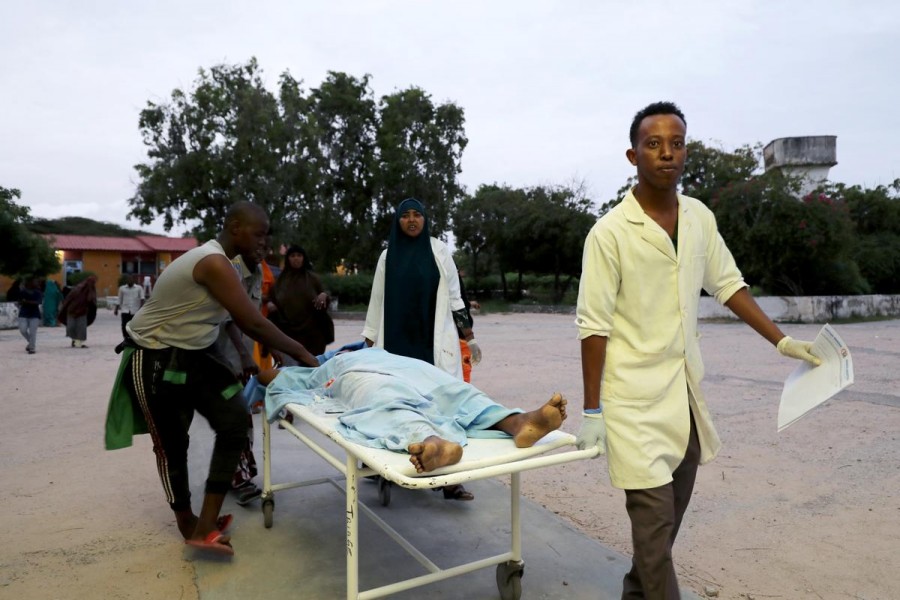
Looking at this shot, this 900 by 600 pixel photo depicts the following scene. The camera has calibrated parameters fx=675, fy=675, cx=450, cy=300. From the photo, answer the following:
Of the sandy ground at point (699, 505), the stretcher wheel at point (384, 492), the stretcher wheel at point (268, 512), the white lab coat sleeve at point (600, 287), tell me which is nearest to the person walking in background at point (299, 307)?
the sandy ground at point (699, 505)

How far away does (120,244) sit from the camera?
4825 centimetres

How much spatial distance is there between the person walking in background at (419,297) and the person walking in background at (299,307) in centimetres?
197

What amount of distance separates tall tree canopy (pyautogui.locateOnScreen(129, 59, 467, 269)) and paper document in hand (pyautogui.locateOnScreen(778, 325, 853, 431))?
22674mm

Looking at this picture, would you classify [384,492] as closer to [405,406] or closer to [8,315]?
[405,406]

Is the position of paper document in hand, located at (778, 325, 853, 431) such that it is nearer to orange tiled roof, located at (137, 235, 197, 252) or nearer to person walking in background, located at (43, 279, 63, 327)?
person walking in background, located at (43, 279, 63, 327)

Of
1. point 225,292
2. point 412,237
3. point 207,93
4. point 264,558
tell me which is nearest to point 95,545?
point 264,558

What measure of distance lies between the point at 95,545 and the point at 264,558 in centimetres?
92

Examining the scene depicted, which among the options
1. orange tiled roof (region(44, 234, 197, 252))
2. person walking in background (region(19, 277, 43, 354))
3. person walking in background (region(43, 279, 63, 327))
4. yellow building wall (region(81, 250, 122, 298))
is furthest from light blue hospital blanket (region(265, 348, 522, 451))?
yellow building wall (region(81, 250, 122, 298))

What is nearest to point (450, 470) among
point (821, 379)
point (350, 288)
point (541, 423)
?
point (541, 423)

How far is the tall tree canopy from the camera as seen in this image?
23.5 m

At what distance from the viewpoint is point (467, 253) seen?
35469 millimetres

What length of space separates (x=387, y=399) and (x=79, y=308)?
1208cm

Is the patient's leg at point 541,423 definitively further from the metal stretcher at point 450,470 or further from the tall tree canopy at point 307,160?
the tall tree canopy at point 307,160

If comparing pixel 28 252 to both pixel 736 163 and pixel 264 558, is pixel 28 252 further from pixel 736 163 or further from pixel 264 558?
pixel 736 163
